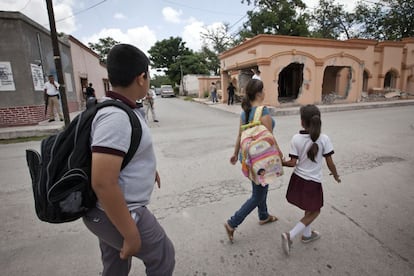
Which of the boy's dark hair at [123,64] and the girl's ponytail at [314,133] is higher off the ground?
the boy's dark hair at [123,64]

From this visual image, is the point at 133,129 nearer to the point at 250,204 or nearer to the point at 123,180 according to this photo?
the point at 123,180

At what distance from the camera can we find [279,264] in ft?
6.89

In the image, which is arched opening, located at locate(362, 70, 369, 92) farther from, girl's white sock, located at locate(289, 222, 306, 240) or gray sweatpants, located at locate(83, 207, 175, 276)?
gray sweatpants, located at locate(83, 207, 175, 276)

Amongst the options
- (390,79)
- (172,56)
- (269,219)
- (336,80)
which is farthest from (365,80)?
(172,56)

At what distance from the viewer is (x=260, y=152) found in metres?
2.10

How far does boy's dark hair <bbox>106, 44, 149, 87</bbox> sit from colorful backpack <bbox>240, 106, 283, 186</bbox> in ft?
4.01

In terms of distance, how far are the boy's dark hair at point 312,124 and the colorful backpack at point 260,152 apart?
294 mm

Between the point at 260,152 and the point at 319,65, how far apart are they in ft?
45.5

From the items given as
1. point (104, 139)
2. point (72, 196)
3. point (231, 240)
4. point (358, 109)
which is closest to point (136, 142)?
point (104, 139)

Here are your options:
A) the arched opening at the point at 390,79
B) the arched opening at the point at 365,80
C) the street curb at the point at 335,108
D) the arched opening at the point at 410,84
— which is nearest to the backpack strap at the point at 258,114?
the street curb at the point at 335,108

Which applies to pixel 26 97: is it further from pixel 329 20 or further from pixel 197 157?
pixel 329 20

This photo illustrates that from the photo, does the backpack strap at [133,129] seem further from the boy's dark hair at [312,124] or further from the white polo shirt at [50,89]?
the white polo shirt at [50,89]

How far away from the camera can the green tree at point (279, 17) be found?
2453 cm

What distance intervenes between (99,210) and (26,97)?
10.1 meters
